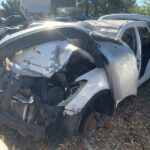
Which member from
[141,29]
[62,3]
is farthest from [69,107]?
[62,3]

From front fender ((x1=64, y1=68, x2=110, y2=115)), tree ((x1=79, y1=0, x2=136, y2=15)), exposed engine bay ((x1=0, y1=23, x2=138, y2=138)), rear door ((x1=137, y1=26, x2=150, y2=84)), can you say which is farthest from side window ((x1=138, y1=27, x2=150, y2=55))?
tree ((x1=79, y1=0, x2=136, y2=15))

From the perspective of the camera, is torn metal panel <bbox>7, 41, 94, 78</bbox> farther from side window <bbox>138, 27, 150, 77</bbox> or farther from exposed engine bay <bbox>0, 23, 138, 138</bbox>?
side window <bbox>138, 27, 150, 77</bbox>

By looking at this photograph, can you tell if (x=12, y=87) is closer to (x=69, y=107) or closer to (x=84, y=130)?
(x=69, y=107)

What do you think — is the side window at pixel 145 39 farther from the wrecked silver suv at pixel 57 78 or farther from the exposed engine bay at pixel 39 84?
the exposed engine bay at pixel 39 84

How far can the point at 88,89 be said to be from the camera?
14.6 feet

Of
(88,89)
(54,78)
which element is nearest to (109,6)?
(54,78)

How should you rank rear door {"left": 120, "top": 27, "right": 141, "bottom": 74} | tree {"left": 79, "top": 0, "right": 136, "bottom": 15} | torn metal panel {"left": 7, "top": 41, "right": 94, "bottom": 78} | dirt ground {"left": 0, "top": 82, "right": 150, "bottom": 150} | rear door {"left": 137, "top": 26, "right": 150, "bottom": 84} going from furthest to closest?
tree {"left": 79, "top": 0, "right": 136, "bottom": 15}, rear door {"left": 137, "top": 26, "right": 150, "bottom": 84}, rear door {"left": 120, "top": 27, "right": 141, "bottom": 74}, dirt ground {"left": 0, "top": 82, "right": 150, "bottom": 150}, torn metal panel {"left": 7, "top": 41, "right": 94, "bottom": 78}

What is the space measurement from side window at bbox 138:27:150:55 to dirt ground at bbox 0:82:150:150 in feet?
5.33

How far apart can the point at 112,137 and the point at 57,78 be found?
47.2 inches

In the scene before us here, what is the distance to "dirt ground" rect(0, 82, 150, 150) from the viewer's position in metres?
4.72

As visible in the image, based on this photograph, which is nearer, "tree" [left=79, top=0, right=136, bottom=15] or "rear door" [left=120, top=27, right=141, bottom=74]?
"rear door" [left=120, top=27, right=141, bottom=74]

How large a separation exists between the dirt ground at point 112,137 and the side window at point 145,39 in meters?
1.63

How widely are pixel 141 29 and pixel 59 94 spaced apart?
9.91 ft

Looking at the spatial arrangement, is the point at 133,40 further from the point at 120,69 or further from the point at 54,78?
the point at 54,78
